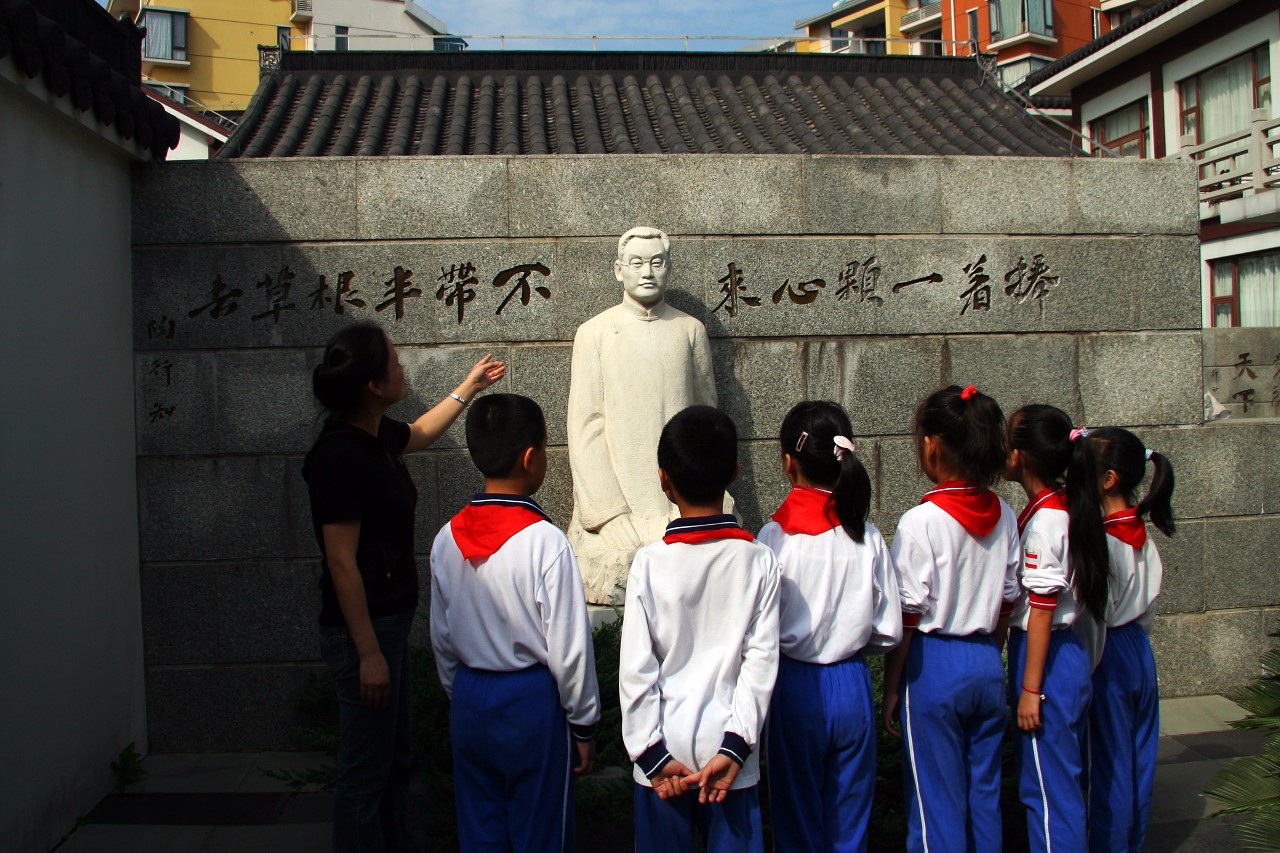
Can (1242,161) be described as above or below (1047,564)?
above

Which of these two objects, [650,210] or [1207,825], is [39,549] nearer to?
[650,210]

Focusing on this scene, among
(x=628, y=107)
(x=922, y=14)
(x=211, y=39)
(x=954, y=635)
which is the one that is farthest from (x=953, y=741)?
(x=922, y=14)

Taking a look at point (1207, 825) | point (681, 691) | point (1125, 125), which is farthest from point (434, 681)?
point (1125, 125)

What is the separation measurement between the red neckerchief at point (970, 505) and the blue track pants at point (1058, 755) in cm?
42

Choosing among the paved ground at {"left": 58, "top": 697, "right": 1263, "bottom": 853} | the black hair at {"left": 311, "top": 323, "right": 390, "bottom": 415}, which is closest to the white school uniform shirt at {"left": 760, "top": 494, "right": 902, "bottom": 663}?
the black hair at {"left": 311, "top": 323, "right": 390, "bottom": 415}

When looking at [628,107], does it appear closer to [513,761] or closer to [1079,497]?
[1079,497]

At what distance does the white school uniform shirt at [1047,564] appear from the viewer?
2.71m

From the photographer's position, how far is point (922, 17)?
26016mm

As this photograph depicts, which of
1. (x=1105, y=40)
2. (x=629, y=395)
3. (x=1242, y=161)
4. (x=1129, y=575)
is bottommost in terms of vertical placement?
(x=1129, y=575)

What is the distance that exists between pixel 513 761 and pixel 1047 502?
1608 millimetres

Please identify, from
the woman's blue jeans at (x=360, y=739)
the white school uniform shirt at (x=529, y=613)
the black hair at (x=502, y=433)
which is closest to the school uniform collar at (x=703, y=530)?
the white school uniform shirt at (x=529, y=613)

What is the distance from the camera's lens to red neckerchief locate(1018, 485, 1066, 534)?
9.12 ft

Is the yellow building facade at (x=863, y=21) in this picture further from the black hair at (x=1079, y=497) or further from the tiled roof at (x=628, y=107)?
the black hair at (x=1079, y=497)

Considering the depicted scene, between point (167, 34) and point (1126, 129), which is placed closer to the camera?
point (1126, 129)
